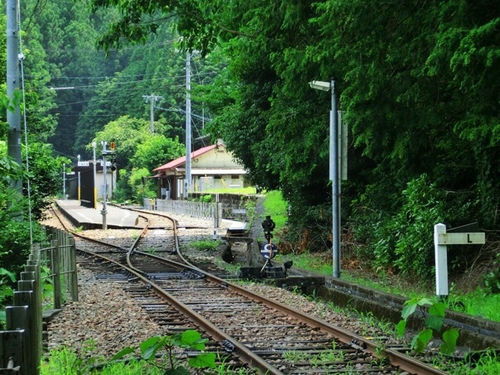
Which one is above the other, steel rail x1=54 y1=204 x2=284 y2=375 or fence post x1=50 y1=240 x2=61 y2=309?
fence post x1=50 y1=240 x2=61 y2=309

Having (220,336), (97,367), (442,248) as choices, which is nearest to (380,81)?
(442,248)

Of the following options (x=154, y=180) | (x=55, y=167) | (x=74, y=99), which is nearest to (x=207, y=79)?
(x=154, y=180)

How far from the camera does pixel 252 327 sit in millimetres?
9484

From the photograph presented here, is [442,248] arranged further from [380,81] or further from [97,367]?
[97,367]

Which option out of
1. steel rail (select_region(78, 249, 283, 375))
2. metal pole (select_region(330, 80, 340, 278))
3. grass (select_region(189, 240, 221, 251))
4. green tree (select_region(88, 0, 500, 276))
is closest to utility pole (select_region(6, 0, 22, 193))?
→ green tree (select_region(88, 0, 500, 276))

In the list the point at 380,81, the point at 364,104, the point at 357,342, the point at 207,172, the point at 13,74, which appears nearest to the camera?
the point at 357,342

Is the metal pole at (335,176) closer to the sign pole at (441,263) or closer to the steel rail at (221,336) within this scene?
the steel rail at (221,336)

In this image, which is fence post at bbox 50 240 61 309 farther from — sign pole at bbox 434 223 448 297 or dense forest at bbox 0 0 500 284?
sign pole at bbox 434 223 448 297

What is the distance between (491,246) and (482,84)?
3815mm

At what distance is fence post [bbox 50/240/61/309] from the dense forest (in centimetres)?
147

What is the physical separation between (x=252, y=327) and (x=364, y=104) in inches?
187

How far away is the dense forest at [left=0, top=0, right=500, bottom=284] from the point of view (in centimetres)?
989

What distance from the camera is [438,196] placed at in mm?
13359

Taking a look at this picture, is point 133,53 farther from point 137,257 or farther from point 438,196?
point 438,196
